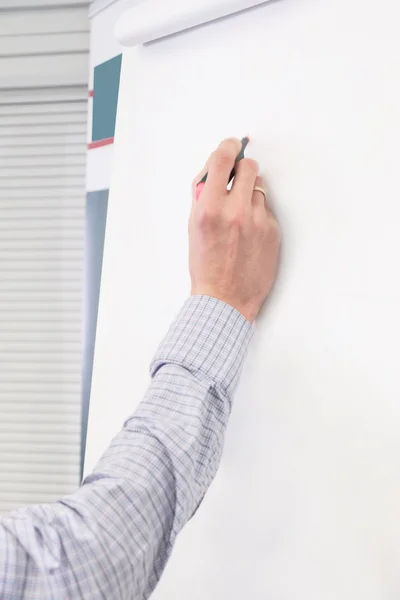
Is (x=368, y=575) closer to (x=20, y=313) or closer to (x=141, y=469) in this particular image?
(x=141, y=469)

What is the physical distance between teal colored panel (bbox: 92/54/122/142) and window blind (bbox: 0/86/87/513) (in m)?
0.46

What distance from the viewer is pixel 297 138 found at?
668 mm

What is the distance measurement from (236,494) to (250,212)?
33cm

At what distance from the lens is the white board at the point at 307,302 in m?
0.58

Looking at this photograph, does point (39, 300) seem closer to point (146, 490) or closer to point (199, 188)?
point (199, 188)

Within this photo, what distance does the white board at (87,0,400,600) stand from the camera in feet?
1.90

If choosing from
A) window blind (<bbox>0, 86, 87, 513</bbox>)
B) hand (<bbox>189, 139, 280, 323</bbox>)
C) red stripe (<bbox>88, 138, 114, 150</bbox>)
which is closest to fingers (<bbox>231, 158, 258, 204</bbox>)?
hand (<bbox>189, 139, 280, 323</bbox>)

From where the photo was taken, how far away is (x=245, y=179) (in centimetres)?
67

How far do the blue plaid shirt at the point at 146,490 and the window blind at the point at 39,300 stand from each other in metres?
1.11

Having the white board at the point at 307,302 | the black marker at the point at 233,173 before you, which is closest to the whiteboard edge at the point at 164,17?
the white board at the point at 307,302

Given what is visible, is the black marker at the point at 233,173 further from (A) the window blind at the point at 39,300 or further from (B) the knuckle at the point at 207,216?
(A) the window blind at the point at 39,300

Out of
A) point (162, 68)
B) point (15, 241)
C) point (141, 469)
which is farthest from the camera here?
point (15, 241)

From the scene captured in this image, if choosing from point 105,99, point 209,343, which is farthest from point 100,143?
point 209,343

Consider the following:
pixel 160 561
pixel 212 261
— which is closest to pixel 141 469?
pixel 160 561
